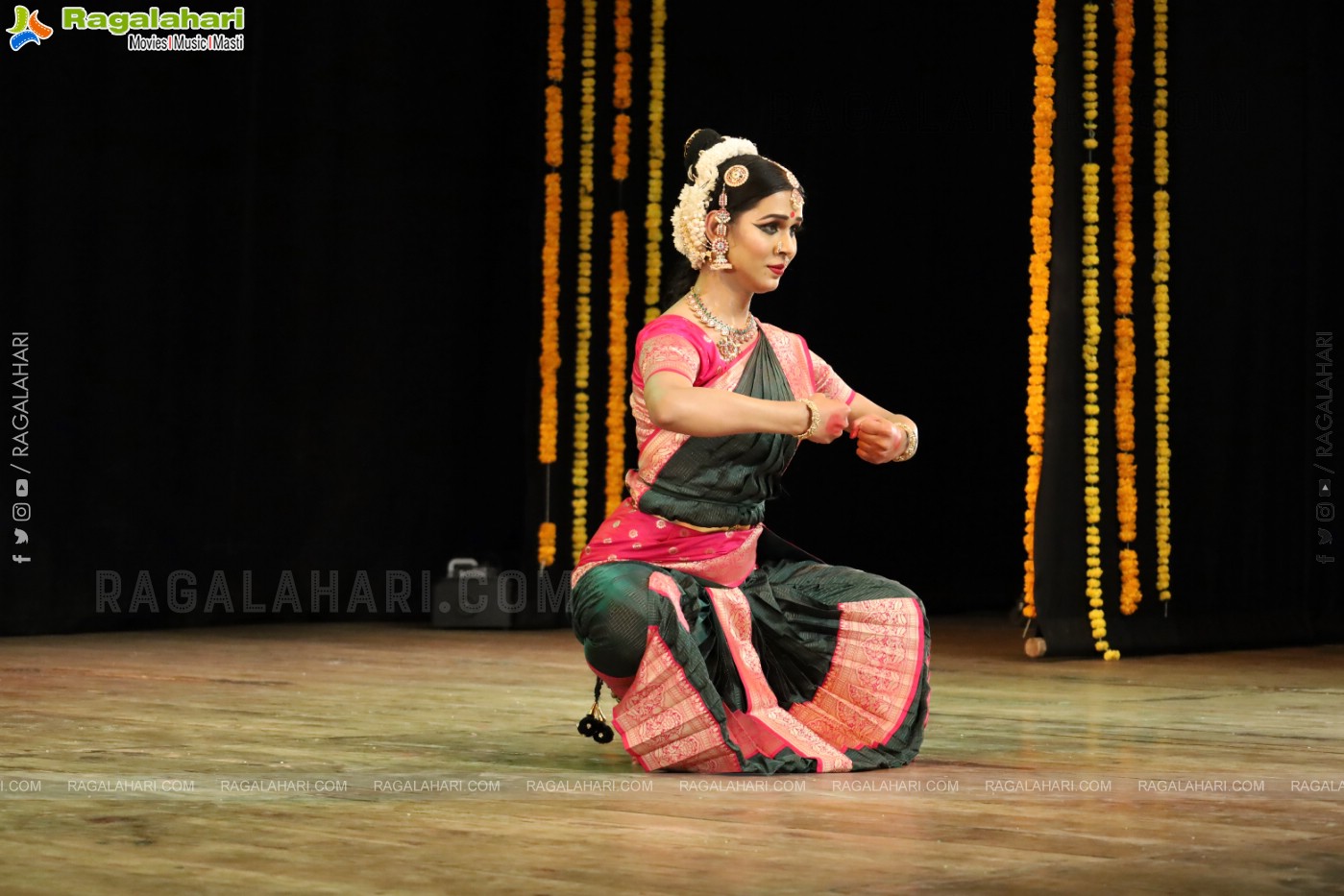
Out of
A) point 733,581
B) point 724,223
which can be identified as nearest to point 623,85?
point 724,223

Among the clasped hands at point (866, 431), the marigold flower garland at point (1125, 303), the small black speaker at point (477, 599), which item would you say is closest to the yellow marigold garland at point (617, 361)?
the small black speaker at point (477, 599)

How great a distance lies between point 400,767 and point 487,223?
4105 mm

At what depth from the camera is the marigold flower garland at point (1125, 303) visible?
5.89 metres

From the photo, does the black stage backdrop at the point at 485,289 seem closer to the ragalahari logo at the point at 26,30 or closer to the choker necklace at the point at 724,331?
the ragalahari logo at the point at 26,30

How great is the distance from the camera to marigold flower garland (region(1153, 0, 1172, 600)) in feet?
19.7

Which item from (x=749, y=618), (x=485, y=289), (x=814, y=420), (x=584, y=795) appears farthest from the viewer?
(x=485, y=289)

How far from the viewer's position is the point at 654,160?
6.69 meters

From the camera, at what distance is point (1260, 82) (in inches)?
251

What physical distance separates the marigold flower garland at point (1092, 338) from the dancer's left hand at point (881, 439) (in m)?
2.58

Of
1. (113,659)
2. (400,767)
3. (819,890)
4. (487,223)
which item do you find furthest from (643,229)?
(819,890)

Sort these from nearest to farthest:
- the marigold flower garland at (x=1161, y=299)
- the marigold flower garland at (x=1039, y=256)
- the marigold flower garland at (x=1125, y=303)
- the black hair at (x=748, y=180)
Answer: the black hair at (x=748, y=180)
the marigold flower garland at (x=1039, y=256)
the marigold flower garland at (x=1125, y=303)
the marigold flower garland at (x=1161, y=299)

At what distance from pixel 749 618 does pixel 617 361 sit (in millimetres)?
3276

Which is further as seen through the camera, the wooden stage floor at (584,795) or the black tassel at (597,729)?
the black tassel at (597,729)

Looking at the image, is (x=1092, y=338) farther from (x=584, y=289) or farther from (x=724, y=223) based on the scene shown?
(x=724, y=223)
